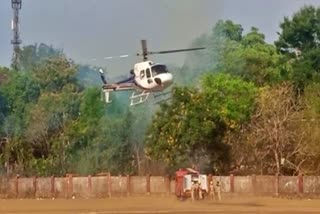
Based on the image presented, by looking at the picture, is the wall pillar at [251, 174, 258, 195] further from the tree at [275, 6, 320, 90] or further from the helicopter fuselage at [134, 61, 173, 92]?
the tree at [275, 6, 320, 90]

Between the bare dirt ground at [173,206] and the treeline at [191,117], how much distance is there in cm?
665

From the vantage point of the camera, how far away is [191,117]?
62.6 meters

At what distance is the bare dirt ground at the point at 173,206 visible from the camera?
46.3m

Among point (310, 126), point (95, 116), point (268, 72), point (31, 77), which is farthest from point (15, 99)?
point (310, 126)

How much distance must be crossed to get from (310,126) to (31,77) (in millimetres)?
30427

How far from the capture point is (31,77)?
8306 cm

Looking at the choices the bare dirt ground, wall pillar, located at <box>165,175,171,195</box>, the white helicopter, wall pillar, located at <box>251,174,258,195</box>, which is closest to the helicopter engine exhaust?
the white helicopter

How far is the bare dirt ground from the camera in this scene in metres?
46.3

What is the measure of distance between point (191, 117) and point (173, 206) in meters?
12.6

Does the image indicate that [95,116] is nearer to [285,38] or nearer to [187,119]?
[187,119]

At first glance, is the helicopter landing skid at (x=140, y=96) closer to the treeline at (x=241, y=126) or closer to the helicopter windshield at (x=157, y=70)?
the helicopter windshield at (x=157, y=70)

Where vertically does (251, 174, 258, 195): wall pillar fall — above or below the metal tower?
below

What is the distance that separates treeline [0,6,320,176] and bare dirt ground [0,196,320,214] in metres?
6.65

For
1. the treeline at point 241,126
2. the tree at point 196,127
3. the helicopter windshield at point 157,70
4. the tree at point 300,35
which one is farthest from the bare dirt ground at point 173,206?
the tree at point 300,35
